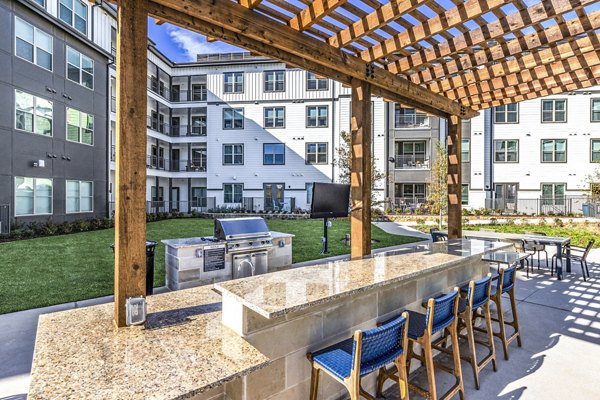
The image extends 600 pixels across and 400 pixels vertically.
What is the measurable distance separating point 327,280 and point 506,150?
2386 centimetres

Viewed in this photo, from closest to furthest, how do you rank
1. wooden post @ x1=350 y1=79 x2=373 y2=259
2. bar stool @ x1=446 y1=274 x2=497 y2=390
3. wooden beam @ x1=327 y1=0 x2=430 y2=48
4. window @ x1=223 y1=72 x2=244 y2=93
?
wooden beam @ x1=327 y1=0 x2=430 y2=48 → bar stool @ x1=446 y1=274 x2=497 y2=390 → wooden post @ x1=350 y1=79 x2=373 y2=259 → window @ x1=223 y1=72 x2=244 y2=93

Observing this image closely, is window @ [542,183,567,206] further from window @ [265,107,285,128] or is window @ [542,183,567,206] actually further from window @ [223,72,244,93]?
window @ [223,72,244,93]

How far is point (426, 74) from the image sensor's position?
511 cm

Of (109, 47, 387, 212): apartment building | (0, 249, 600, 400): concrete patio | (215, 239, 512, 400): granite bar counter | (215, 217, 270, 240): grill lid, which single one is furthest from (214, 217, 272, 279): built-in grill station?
(109, 47, 387, 212): apartment building

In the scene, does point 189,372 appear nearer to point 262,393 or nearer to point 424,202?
point 262,393

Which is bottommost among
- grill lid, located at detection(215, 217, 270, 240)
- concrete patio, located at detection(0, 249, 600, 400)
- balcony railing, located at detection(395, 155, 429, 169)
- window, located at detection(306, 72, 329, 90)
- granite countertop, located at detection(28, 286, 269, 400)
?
concrete patio, located at detection(0, 249, 600, 400)

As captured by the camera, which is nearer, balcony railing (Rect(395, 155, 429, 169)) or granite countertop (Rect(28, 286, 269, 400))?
granite countertop (Rect(28, 286, 269, 400))

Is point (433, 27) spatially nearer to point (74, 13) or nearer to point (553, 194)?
point (74, 13)

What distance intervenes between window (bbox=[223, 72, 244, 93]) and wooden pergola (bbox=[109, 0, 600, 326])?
20.4m

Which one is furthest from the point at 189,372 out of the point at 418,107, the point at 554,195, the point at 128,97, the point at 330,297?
the point at 554,195

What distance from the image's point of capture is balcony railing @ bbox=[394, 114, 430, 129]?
74.9 feet

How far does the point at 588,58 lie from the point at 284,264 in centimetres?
632

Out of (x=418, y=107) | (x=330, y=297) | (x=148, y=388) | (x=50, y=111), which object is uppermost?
(x=50, y=111)

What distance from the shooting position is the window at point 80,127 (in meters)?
15.0
